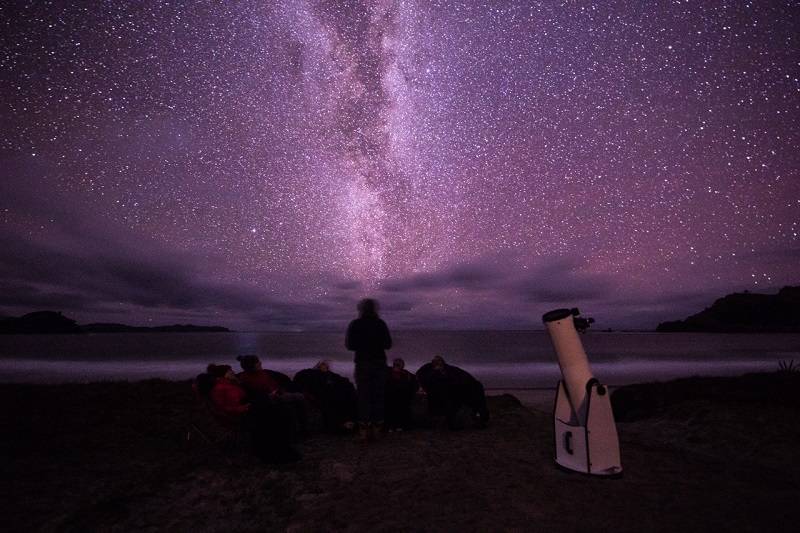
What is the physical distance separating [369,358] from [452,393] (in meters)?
2.13

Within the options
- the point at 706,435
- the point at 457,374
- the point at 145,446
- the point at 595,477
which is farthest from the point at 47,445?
the point at 706,435

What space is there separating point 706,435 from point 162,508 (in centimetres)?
757

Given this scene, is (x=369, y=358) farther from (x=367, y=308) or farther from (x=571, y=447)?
(x=571, y=447)

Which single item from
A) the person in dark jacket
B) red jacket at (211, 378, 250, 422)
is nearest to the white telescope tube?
the person in dark jacket

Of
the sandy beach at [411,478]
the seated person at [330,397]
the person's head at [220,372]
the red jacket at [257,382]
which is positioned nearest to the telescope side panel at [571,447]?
the sandy beach at [411,478]

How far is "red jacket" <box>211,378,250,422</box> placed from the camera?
19.0 feet

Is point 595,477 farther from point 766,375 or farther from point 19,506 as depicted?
point 766,375

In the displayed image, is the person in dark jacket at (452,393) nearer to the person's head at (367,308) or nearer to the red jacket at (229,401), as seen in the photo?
the person's head at (367,308)

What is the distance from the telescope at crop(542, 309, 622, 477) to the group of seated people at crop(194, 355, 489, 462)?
100 inches

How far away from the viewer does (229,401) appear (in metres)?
5.82

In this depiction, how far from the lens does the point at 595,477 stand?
471cm

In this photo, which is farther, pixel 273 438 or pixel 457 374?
pixel 457 374

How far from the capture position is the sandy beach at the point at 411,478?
147 inches

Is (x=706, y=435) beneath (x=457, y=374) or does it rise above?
beneath
